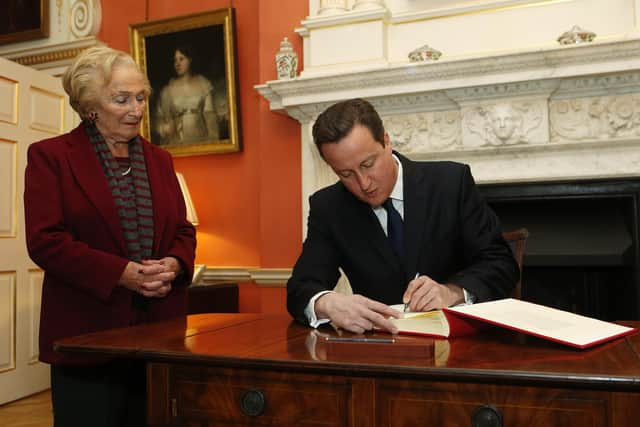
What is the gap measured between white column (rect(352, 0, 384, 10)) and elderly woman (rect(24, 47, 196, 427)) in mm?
2117

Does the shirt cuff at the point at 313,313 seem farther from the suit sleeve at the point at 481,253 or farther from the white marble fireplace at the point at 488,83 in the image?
the white marble fireplace at the point at 488,83

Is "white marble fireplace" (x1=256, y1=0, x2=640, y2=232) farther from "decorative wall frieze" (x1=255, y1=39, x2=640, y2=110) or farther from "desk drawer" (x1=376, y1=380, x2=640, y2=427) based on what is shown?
"desk drawer" (x1=376, y1=380, x2=640, y2=427)

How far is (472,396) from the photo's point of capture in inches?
45.8

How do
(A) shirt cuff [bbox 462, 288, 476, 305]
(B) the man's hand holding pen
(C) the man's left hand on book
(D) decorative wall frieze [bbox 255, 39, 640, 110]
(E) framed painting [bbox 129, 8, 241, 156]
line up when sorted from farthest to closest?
(E) framed painting [bbox 129, 8, 241, 156], (D) decorative wall frieze [bbox 255, 39, 640, 110], (A) shirt cuff [bbox 462, 288, 476, 305], (B) the man's hand holding pen, (C) the man's left hand on book

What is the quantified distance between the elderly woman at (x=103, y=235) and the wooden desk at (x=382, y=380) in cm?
31

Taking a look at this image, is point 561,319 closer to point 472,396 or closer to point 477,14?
point 472,396

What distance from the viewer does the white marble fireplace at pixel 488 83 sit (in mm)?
3389

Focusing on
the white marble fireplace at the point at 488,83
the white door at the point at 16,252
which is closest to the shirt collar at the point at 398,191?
the white marble fireplace at the point at 488,83

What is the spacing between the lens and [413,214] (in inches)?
78.8

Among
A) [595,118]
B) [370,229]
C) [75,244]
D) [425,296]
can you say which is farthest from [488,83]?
[75,244]

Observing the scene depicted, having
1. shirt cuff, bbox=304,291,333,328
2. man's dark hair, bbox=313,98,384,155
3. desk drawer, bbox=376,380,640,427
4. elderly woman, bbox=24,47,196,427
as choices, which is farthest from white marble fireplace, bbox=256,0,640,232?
desk drawer, bbox=376,380,640,427

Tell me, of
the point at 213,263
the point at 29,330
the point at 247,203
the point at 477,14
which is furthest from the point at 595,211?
the point at 29,330

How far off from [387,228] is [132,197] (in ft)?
2.76

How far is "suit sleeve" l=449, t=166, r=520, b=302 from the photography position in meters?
1.85
